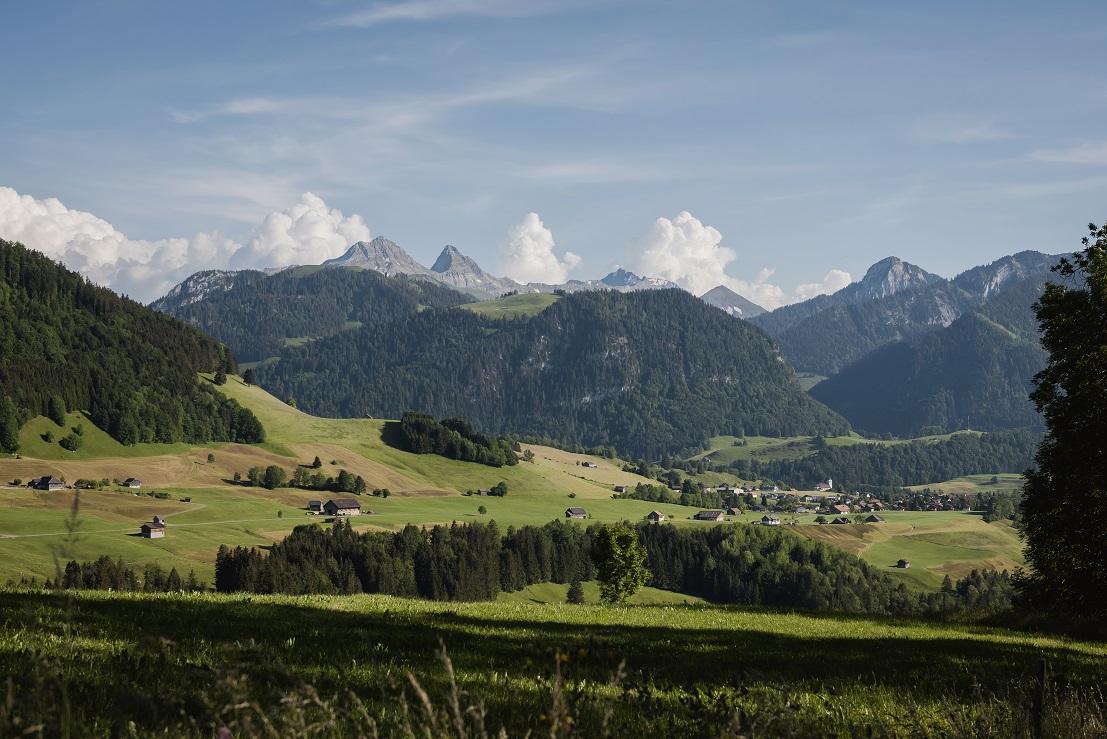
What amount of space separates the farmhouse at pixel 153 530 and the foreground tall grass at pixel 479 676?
15640 cm

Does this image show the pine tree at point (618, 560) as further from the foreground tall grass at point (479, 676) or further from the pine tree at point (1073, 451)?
the foreground tall grass at point (479, 676)

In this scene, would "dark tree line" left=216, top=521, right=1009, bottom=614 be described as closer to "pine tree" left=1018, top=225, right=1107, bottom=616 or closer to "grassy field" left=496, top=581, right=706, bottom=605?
"grassy field" left=496, top=581, right=706, bottom=605

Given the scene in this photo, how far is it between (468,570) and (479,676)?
528 feet

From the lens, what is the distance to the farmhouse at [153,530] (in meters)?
161

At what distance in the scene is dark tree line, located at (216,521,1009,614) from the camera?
5650 inches

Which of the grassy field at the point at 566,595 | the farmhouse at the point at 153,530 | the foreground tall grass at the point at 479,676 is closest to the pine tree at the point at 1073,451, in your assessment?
the foreground tall grass at the point at 479,676

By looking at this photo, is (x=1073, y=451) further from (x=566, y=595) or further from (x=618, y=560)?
(x=566, y=595)

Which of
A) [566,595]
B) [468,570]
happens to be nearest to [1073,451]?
[468,570]

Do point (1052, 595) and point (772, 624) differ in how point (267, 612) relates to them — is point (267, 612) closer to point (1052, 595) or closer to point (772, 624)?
point (772, 624)

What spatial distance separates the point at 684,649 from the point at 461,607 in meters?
9.73

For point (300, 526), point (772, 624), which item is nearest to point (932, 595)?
point (300, 526)

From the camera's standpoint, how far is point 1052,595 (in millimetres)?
36656

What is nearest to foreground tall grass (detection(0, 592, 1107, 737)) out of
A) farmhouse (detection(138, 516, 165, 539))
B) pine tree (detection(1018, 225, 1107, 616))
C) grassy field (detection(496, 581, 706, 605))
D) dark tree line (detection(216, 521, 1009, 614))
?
pine tree (detection(1018, 225, 1107, 616))

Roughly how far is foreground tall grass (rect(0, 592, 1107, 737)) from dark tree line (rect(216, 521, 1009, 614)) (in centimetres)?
11627
